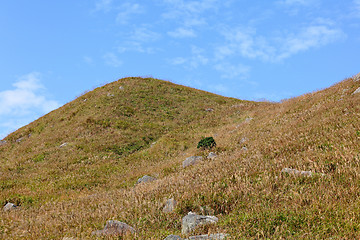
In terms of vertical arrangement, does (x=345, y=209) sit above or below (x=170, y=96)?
below

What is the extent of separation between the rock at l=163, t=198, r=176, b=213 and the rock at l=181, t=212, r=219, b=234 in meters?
0.93

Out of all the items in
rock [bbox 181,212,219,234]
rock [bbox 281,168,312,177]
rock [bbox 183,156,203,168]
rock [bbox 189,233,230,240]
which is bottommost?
rock [bbox 189,233,230,240]

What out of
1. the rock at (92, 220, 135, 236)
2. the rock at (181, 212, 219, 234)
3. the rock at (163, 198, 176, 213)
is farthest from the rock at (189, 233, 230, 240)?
the rock at (163, 198, 176, 213)

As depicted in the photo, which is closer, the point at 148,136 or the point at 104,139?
the point at 104,139

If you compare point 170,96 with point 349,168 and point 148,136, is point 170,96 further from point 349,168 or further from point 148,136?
point 349,168

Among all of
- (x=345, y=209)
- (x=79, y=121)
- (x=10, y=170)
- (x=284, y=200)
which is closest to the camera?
(x=345, y=209)

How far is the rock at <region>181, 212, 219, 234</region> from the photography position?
16.2 ft

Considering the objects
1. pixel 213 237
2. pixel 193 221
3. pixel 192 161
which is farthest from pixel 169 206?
pixel 192 161

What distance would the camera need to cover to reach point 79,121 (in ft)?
94.4

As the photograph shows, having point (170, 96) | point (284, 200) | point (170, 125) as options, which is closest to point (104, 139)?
point (170, 125)

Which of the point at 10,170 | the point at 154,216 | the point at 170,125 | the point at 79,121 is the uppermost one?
the point at 79,121

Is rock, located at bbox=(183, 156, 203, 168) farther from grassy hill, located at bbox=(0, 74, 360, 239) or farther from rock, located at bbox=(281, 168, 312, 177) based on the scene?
rock, located at bbox=(281, 168, 312, 177)

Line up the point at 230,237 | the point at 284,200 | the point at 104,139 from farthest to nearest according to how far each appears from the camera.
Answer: the point at 104,139, the point at 284,200, the point at 230,237

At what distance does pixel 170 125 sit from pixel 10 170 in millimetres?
15678
